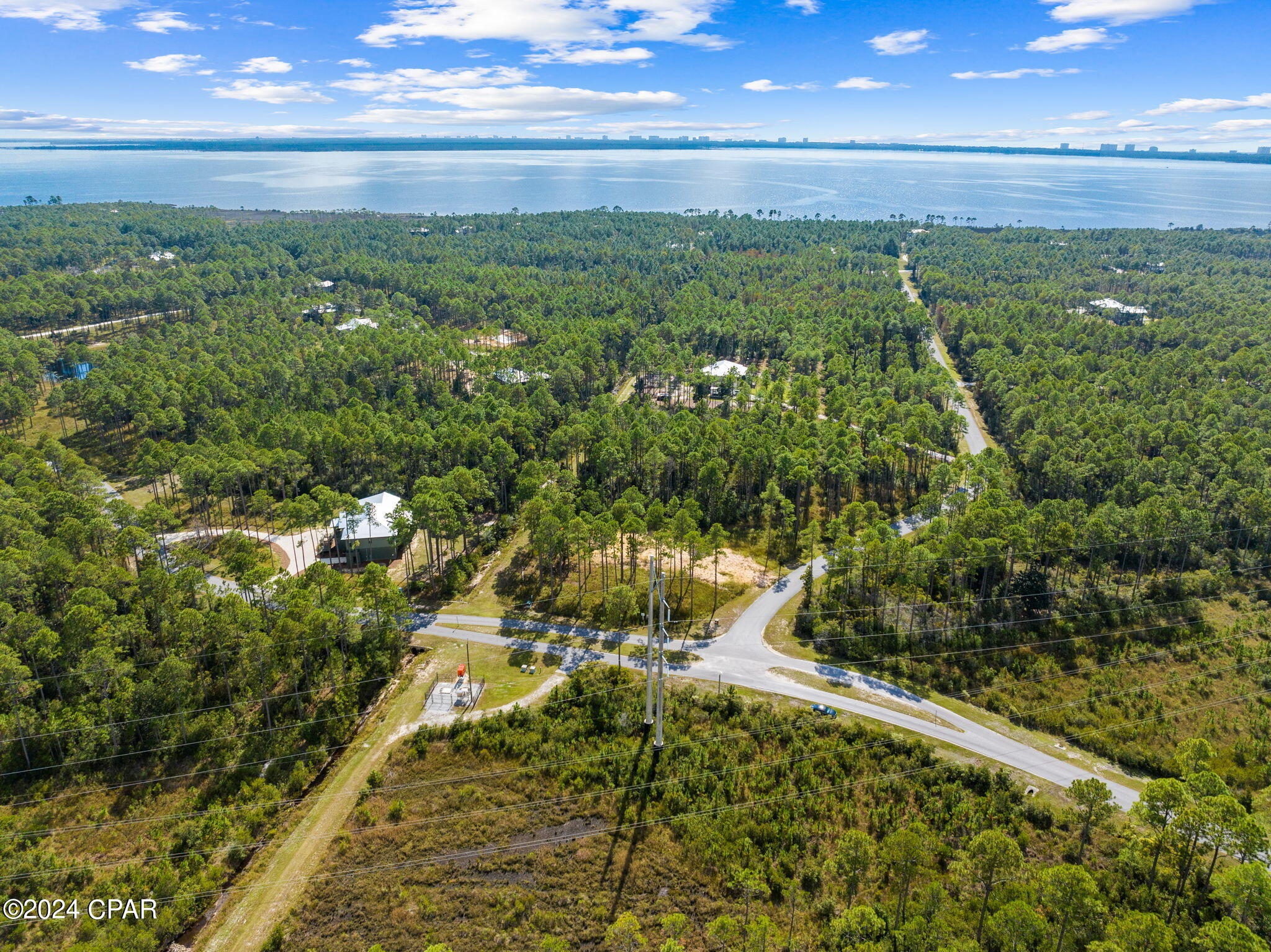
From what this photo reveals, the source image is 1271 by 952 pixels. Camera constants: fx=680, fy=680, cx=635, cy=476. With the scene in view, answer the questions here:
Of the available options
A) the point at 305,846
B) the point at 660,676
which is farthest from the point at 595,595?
the point at 305,846

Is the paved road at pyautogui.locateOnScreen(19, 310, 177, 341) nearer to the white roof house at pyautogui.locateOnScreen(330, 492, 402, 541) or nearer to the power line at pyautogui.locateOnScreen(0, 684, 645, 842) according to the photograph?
the white roof house at pyautogui.locateOnScreen(330, 492, 402, 541)

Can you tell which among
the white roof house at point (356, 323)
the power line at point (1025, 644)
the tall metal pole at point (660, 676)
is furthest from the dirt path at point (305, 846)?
the white roof house at point (356, 323)

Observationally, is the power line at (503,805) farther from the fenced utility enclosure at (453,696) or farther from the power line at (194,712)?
the fenced utility enclosure at (453,696)

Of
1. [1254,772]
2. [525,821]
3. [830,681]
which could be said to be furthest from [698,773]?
[1254,772]

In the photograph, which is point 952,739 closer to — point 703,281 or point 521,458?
point 521,458

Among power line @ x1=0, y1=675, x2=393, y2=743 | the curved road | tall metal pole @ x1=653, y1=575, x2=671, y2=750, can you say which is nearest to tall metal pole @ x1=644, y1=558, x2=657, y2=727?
tall metal pole @ x1=653, y1=575, x2=671, y2=750
